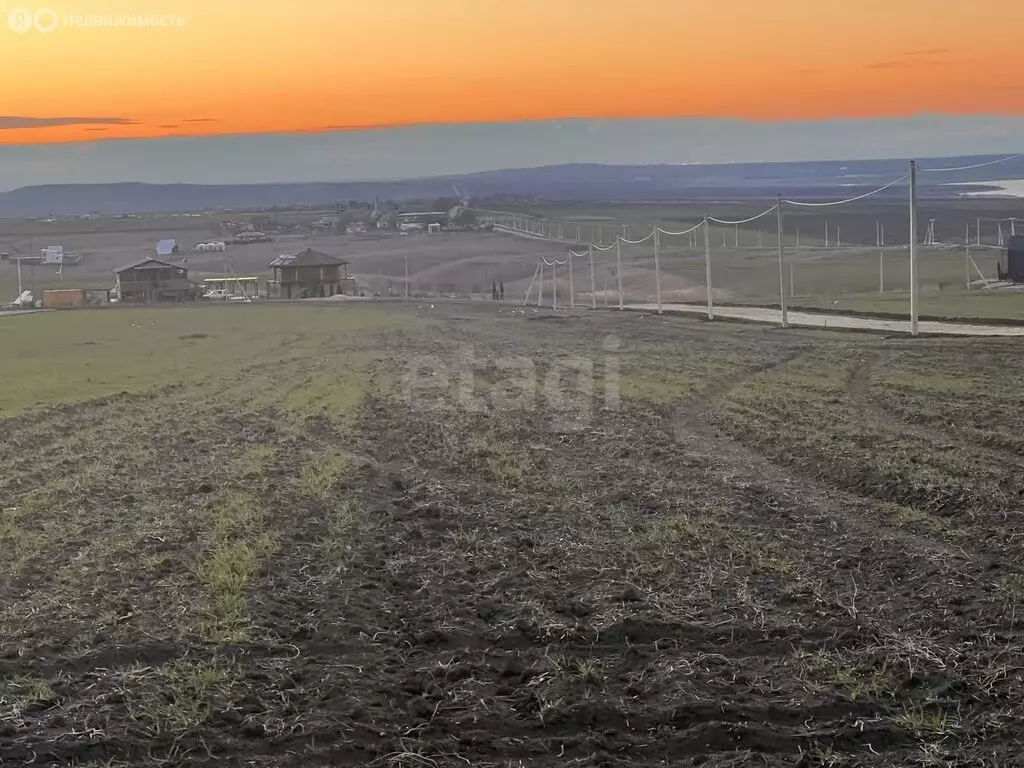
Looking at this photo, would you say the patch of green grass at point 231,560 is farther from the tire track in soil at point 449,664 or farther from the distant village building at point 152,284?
the distant village building at point 152,284

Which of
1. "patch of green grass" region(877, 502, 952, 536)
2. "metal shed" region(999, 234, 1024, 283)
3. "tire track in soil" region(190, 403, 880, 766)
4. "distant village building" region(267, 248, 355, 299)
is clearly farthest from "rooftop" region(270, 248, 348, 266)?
"patch of green grass" region(877, 502, 952, 536)

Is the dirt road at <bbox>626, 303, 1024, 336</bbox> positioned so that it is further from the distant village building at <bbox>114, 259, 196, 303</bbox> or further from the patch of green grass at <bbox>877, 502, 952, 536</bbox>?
the distant village building at <bbox>114, 259, 196, 303</bbox>

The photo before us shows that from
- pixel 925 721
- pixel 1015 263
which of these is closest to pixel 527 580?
pixel 925 721

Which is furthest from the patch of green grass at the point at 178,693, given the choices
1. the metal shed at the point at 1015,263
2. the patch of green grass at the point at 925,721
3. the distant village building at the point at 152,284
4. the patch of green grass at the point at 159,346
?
the distant village building at the point at 152,284

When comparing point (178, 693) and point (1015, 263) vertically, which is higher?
point (1015, 263)

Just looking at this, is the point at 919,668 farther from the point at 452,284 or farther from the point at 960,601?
the point at 452,284

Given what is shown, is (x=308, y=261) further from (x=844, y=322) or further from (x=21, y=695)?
(x=21, y=695)
